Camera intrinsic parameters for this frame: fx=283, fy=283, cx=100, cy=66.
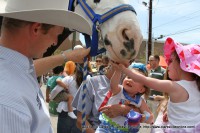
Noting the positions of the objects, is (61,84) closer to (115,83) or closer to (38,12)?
(115,83)

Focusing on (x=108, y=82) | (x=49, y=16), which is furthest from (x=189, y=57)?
(x=49, y=16)

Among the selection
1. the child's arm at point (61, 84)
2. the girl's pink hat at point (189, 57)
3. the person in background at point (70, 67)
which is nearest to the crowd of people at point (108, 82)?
the girl's pink hat at point (189, 57)

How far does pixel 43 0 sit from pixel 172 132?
1806mm

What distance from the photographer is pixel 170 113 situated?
8.50 feet

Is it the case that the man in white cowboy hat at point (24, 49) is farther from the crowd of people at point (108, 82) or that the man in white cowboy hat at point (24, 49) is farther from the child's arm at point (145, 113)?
the child's arm at point (145, 113)

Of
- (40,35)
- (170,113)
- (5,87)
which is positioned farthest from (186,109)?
(5,87)

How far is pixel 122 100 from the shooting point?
103 inches

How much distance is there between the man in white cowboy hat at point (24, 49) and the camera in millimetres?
912

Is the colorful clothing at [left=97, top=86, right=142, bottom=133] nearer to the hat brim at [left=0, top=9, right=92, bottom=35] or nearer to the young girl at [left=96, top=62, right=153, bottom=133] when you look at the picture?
the young girl at [left=96, top=62, right=153, bottom=133]

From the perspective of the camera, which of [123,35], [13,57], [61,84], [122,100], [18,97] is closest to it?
[18,97]

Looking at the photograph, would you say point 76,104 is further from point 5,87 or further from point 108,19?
point 5,87

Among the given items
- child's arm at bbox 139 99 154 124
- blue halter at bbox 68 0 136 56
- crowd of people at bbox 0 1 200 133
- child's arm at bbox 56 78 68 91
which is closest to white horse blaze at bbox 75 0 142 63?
blue halter at bbox 68 0 136 56

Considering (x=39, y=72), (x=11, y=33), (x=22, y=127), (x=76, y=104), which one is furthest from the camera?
(x=76, y=104)

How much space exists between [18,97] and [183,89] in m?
1.88
